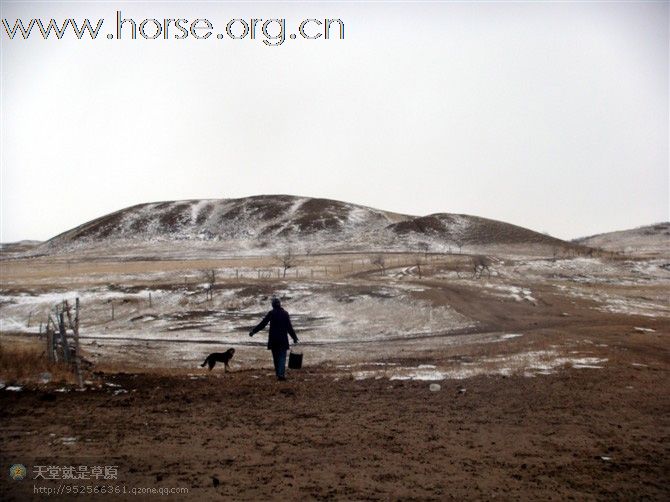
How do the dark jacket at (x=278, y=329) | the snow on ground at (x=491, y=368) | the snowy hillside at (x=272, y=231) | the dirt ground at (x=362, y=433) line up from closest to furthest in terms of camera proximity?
the dirt ground at (x=362, y=433) < the dark jacket at (x=278, y=329) < the snow on ground at (x=491, y=368) < the snowy hillside at (x=272, y=231)

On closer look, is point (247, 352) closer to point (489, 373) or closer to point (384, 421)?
point (489, 373)

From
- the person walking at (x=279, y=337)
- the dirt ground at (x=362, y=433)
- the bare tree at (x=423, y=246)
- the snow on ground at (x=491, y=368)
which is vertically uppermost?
the bare tree at (x=423, y=246)

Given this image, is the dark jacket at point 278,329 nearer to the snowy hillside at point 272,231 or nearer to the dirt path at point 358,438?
the dirt path at point 358,438

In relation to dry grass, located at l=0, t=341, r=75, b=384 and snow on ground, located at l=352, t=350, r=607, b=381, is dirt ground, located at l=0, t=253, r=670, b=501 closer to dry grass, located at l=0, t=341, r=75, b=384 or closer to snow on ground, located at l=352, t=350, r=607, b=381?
snow on ground, located at l=352, t=350, r=607, b=381

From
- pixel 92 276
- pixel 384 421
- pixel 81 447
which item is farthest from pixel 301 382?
pixel 92 276

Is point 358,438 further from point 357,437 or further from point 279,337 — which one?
point 279,337

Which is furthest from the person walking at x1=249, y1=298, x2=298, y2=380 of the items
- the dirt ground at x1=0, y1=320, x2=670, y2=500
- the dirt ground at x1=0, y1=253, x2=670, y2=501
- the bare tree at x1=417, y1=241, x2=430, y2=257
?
the bare tree at x1=417, y1=241, x2=430, y2=257

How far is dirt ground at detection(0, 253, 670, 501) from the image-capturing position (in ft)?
20.0

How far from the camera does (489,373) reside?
44.9 feet

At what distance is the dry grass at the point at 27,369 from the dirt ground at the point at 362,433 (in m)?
0.64

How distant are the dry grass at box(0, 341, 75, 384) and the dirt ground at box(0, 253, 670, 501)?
64cm

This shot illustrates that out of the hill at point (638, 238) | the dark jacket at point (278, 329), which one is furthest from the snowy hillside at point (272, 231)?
the dark jacket at point (278, 329)

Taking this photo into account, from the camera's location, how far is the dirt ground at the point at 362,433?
6102 millimetres

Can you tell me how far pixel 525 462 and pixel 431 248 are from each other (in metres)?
82.8
